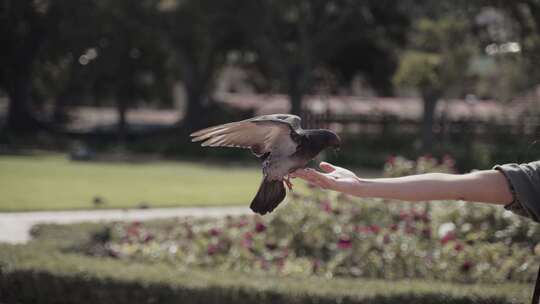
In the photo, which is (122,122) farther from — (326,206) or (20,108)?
(326,206)

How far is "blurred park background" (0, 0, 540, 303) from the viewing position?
6672mm

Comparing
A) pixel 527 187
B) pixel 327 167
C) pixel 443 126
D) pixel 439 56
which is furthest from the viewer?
pixel 443 126

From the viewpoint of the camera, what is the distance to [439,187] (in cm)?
302

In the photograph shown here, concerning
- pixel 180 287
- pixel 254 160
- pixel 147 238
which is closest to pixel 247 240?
pixel 147 238

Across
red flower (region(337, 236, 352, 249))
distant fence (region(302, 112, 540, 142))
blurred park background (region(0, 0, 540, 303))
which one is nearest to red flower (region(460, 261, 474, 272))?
blurred park background (region(0, 0, 540, 303))

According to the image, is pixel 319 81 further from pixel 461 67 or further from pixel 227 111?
pixel 461 67

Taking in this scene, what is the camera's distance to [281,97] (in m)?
41.3

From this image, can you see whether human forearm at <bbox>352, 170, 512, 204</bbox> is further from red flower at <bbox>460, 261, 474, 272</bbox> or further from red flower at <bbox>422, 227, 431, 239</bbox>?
red flower at <bbox>422, 227, 431, 239</bbox>

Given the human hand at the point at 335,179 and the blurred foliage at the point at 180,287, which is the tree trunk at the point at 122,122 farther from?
the human hand at the point at 335,179

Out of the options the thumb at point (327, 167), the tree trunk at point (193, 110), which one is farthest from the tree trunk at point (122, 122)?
the thumb at point (327, 167)

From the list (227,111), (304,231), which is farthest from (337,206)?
(227,111)

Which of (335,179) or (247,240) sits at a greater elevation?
(335,179)

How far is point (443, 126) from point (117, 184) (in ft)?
50.3

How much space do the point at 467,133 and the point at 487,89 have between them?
15.2m
